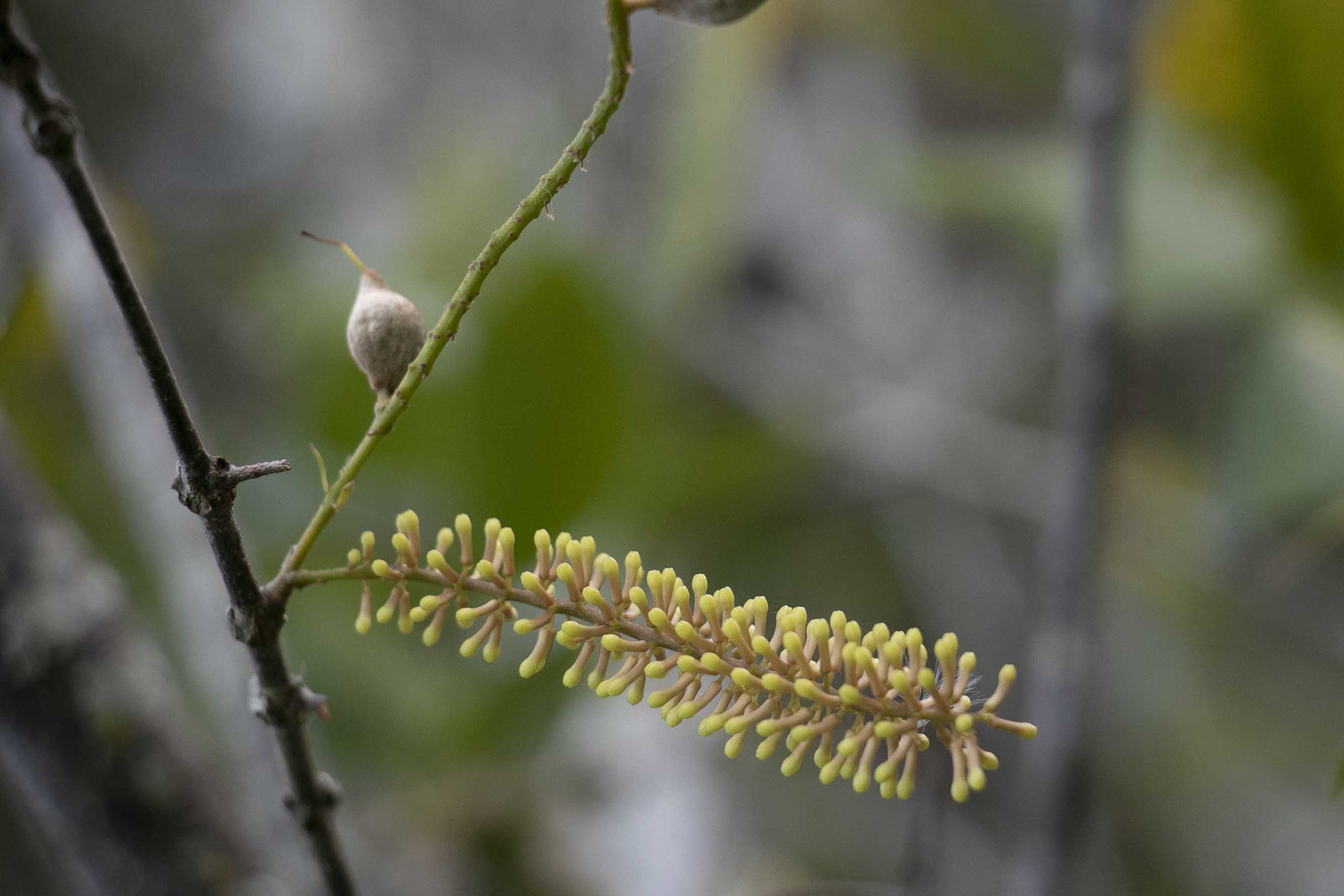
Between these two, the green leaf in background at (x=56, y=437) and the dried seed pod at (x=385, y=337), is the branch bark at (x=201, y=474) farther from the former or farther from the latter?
the green leaf in background at (x=56, y=437)

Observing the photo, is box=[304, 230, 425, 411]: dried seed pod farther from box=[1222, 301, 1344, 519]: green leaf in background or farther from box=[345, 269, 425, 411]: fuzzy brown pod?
box=[1222, 301, 1344, 519]: green leaf in background

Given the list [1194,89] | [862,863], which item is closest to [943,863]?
[862,863]

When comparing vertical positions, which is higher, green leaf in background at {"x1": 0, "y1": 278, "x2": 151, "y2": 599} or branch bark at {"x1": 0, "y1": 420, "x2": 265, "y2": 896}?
green leaf in background at {"x1": 0, "y1": 278, "x2": 151, "y2": 599}

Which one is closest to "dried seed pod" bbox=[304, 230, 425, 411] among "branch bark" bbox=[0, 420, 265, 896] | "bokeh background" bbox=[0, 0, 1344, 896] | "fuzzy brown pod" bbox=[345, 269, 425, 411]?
"fuzzy brown pod" bbox=[345, 269, 425, 411]

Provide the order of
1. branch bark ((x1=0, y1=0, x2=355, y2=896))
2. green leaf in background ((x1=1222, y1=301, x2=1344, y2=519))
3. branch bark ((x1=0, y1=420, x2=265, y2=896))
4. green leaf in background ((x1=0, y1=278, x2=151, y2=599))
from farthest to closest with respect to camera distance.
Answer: green leaf in background ((x1=0, y1=278, x2=151, y2=599)), green leaf in background ((x1=1222, y1=301, x2=1344, y2=519)), branch bark ((x1=0, y1=420, x2=265, y2=896)), branch bark ((x1=0, y1=0, x2=355, y2=896))

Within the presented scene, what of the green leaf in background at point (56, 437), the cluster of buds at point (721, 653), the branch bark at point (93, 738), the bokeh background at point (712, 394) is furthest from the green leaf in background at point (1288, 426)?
the green leaf in background at point (56, 437)

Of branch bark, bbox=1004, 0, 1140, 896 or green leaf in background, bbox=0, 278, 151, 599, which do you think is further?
green leaf in background, bbox=0, 278, 151, 599

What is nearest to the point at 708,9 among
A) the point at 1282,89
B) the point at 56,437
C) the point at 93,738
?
the point at 93,738

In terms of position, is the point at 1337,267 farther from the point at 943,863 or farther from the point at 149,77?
the point at 149,77
